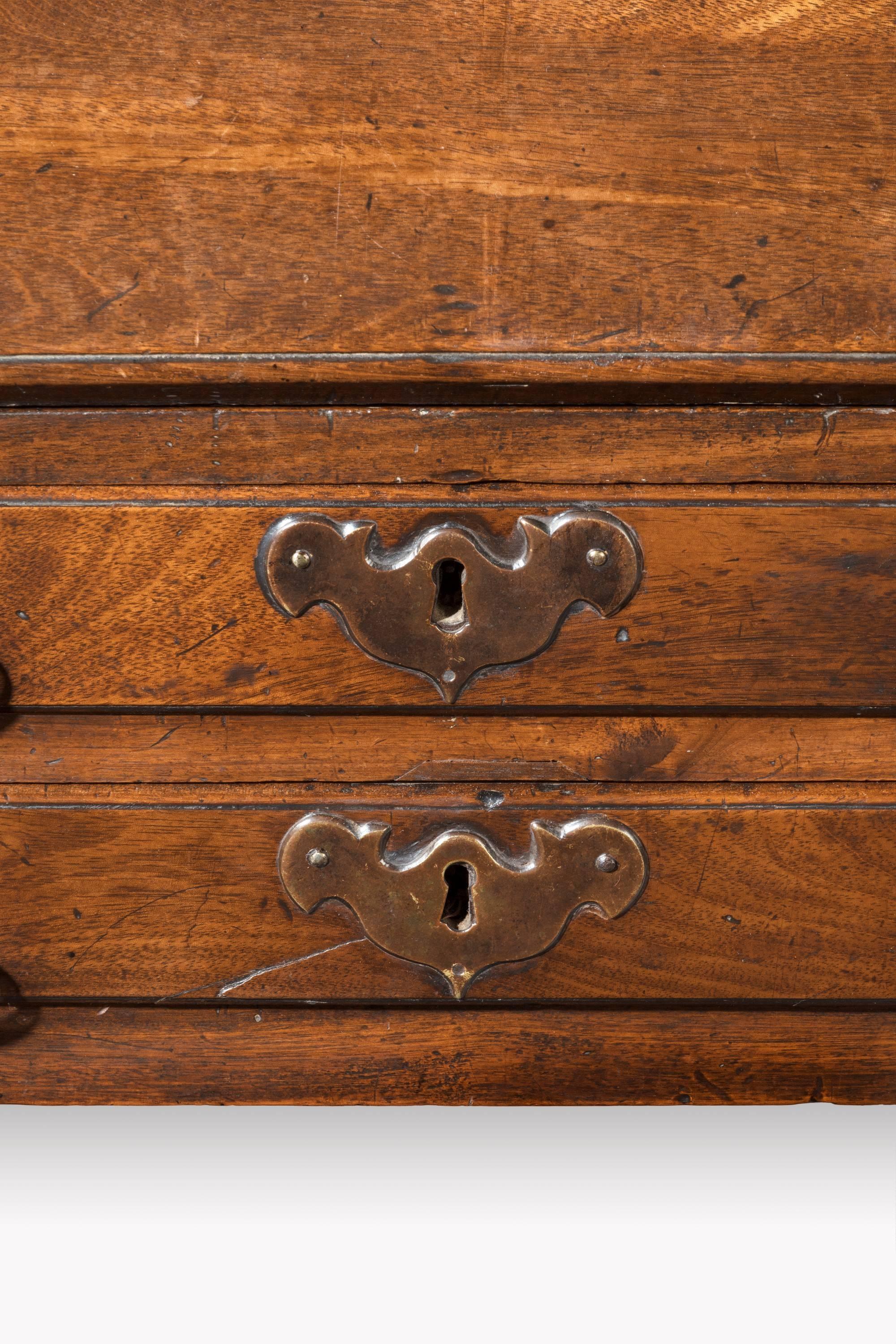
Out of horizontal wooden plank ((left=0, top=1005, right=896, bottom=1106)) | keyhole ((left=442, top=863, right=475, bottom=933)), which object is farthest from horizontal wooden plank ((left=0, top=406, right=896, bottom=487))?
horizontal wooden plank ((left=0, top=1005, right=896, bottom=1106))

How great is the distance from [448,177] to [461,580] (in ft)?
0.82

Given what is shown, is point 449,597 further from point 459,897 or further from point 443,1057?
point 443,1057

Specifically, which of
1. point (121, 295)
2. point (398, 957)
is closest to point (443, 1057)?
point (398, 957)

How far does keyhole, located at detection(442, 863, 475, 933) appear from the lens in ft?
2.45

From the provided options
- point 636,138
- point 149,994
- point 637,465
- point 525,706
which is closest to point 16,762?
point 149,994

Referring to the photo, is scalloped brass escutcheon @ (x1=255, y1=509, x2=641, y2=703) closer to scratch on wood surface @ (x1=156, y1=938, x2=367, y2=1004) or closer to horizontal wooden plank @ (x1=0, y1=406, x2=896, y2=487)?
horizontal wooden plank @ (x1=0, y1=406, x2=896, y2=487)

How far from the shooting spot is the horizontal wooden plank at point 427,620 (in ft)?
2.36

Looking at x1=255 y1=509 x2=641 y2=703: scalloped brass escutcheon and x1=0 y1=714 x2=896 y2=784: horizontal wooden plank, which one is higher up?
x1=255 y1=509 x2=641 y2=703: scalloped brass escutcheon

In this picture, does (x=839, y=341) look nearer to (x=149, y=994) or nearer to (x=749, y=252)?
(x=749, y=252)

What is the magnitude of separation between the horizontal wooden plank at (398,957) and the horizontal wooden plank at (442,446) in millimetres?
218

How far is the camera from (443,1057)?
78cm

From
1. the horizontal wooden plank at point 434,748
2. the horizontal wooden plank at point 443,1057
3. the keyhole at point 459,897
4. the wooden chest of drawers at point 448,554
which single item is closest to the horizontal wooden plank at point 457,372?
the wooden chest of drawers at point 448,554

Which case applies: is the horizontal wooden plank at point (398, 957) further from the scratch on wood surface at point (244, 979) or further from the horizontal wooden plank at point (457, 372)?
the horizontal wooden plank at point (457, 372)

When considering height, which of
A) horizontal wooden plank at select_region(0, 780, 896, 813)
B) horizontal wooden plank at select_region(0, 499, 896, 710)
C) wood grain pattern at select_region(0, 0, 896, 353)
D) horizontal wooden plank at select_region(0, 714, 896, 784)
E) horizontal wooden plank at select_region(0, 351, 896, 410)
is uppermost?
wood grain pattern at select_region(0, 0, 896, 353)
